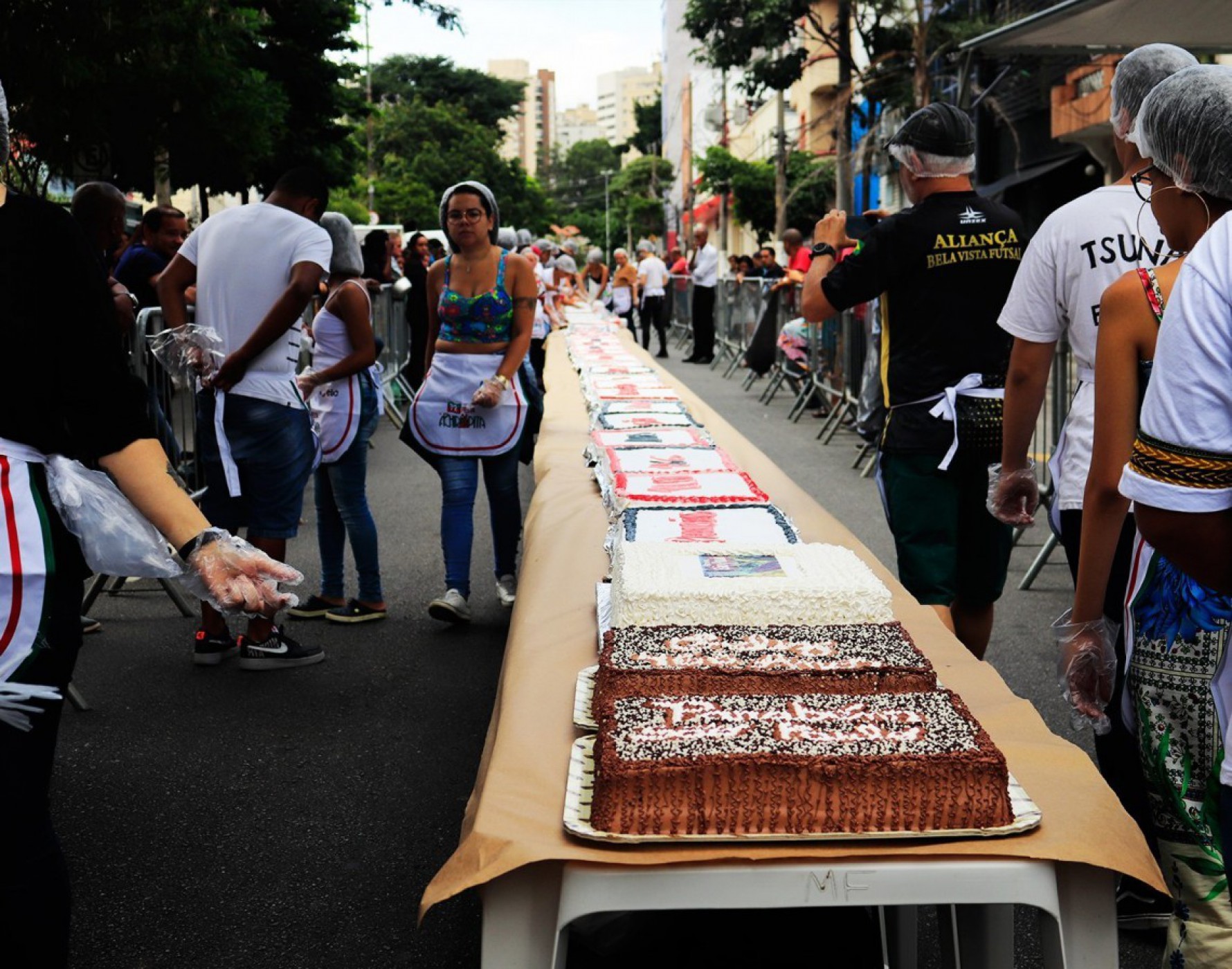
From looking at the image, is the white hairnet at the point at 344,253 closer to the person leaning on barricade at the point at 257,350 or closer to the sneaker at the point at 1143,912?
the person leaning on barricade at the point at 257,350

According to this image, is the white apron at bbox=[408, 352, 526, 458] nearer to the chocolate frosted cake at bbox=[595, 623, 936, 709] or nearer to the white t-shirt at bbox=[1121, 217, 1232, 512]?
the chocolate frosted cake at bbox=[595, 623, 936, 709]

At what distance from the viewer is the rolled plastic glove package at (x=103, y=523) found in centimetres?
224

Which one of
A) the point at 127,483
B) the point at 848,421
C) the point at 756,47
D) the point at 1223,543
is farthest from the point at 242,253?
the point at 756,47

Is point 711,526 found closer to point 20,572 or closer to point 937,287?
point 937,287

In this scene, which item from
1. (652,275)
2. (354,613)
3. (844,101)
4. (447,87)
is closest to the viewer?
(354,613)

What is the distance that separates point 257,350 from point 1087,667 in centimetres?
363

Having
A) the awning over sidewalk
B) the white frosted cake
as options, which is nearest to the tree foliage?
A: the awning over sidewalk

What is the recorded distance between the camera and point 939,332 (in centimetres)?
437

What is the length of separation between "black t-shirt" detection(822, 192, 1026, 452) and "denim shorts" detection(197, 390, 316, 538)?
2386 mm

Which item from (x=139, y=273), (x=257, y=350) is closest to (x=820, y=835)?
(x=257, y=350)

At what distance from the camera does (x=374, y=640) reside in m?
A: 6.28

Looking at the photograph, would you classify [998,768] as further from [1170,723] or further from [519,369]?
[519,369]

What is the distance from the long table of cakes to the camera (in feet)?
6.96

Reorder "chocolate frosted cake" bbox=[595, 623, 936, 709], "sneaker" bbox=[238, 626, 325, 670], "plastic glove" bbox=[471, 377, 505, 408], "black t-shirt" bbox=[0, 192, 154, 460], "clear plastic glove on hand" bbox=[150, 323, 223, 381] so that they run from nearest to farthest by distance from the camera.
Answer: "black t-shirt" bbox=[0, 192, 154, 460] → "chocolate frosted cake" bbox=[595, 623, 936, 709] → "clear plastic glove on hand" bbox=[150, 323, 223, 381] → "sneaker" bbox=[238, 626, 325, 670] → "plastic glove" bbox=[471, 377, 505, 408]
